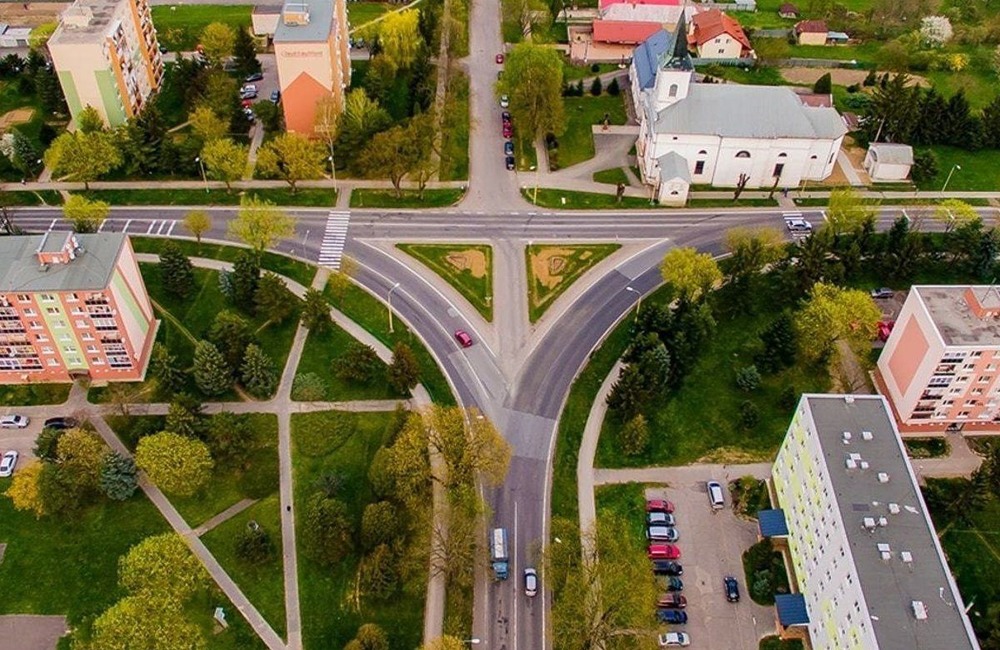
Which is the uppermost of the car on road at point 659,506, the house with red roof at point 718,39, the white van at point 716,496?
the house with red roof at point 718,39

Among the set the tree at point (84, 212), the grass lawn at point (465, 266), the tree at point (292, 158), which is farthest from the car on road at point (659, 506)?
the tree at point (84, 212)

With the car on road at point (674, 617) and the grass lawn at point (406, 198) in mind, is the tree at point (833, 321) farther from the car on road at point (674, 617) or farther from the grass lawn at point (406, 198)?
the grass lawn at point (406, 198)

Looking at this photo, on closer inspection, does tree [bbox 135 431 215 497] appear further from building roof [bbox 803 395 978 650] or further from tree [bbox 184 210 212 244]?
building roof [bbox 803 395 978 650]

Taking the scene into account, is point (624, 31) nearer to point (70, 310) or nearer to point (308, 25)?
point (308, 25)

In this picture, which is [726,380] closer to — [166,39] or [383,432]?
[383,432]

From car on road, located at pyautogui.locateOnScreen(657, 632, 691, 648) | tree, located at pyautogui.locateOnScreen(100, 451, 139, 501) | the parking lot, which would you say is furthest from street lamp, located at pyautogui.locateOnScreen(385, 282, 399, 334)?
car on road, located at pyautogui.locateOnScreen(657, 632, 691, 648)

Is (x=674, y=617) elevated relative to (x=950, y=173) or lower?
lower

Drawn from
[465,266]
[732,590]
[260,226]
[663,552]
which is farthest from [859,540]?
[260,226]
